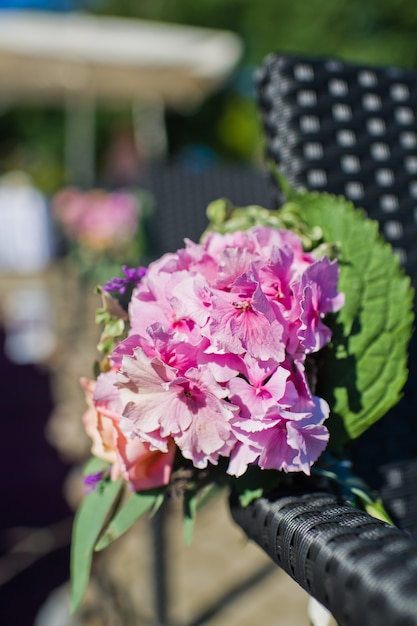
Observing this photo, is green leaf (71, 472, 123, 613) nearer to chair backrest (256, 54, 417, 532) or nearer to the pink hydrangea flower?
the pink hydrangea flower

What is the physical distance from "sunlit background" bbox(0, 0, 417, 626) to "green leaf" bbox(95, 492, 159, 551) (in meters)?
0.22

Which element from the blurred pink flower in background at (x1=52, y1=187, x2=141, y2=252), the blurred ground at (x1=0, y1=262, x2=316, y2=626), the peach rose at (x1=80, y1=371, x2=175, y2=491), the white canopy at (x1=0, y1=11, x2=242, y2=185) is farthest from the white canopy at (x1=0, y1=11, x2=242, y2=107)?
the peach rose at (x1=80, y1=371, x2=175, y2=491)

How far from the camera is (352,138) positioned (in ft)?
3.05

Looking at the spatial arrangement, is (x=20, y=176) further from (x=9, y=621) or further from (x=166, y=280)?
(x=166, y=280)

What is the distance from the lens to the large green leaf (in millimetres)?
707

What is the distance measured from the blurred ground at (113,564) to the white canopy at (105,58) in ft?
15.7

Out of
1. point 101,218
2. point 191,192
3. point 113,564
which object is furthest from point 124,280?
point 101,218

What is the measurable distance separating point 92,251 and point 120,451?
2842 millimetres

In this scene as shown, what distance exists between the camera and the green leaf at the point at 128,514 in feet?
2.27

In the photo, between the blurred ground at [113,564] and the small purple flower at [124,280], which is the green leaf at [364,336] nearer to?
the small purple flower at [124,280]

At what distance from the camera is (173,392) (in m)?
0.63

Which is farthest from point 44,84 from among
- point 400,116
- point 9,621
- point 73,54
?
point 400,116

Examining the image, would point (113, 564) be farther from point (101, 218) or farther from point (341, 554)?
point (101, 218)

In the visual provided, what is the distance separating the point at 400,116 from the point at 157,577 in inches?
44.9
